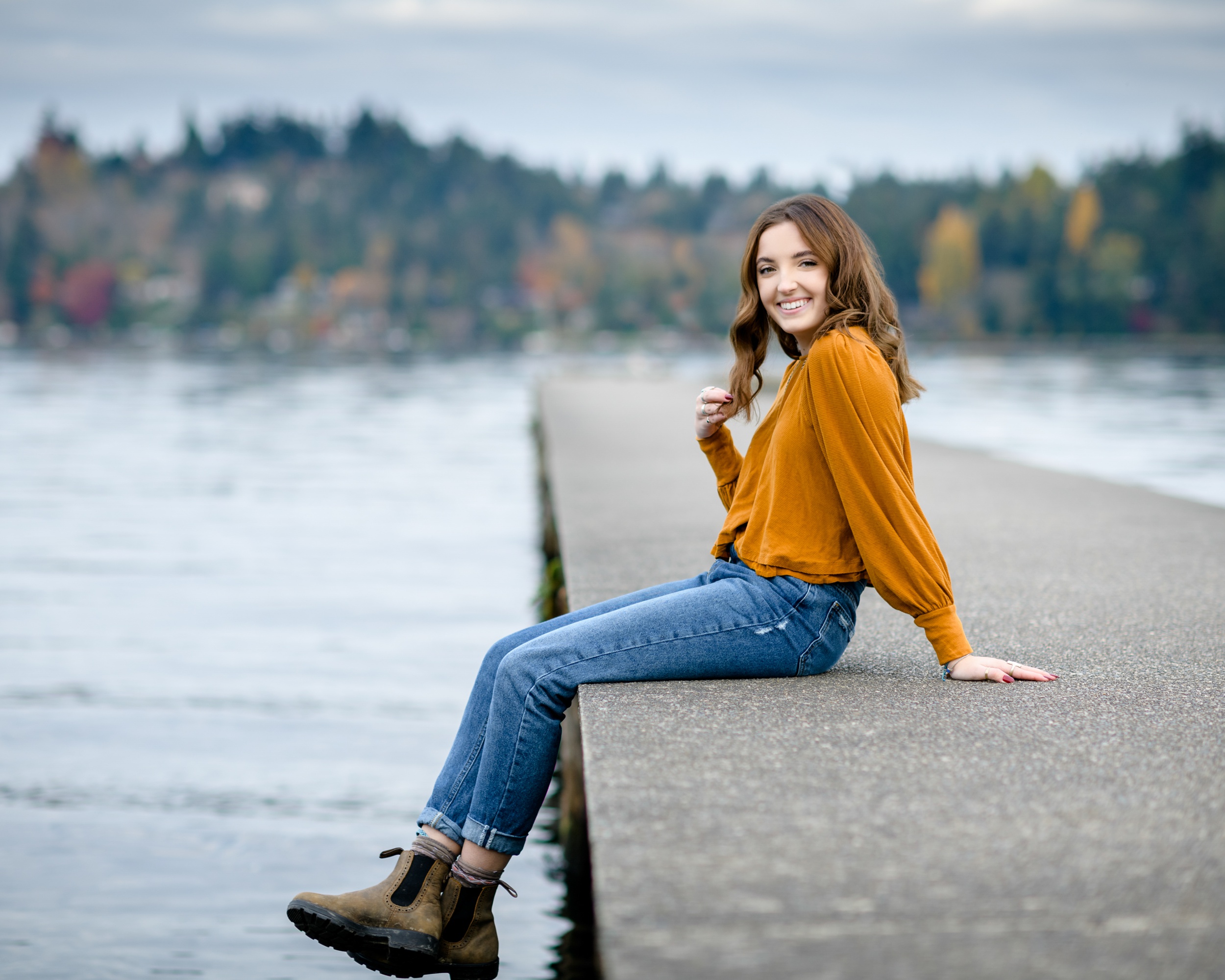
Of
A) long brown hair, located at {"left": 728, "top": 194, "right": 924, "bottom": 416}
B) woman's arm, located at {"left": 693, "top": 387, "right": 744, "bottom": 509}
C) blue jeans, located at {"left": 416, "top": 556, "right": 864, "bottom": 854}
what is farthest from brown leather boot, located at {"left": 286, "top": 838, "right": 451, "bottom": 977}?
long brown hair, located at {"left": 728, "top": 194, "right": 924, "bottom": 416}

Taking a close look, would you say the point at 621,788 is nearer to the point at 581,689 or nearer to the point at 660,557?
the point at 581,689

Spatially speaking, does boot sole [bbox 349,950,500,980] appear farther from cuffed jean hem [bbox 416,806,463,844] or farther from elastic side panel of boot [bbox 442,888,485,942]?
cuffed jean hem [bbox 416,806,463,844]

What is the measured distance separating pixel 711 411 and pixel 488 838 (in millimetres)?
1553

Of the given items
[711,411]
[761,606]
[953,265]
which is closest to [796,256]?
[711,411]

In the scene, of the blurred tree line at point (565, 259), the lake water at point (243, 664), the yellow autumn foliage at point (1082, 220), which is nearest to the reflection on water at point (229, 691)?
the lake water at point (243, 664)

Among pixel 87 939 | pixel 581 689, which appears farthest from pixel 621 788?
pixel 87 939

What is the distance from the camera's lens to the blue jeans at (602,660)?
3.19m

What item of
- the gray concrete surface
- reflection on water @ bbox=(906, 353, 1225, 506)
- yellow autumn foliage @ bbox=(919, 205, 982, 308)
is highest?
yellow autumn foliage @ bbox=(919, 205, 982, 308)

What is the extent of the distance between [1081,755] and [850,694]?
2.43ft

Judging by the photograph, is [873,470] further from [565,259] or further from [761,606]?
[565,259]

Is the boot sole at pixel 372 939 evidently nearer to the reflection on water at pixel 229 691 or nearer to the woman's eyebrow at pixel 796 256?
the reflection on water at pixel 229 691

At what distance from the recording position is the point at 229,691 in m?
7.79

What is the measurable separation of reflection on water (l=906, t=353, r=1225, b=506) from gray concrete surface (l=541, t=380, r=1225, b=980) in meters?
8.05

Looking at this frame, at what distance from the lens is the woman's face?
12.2 ft
